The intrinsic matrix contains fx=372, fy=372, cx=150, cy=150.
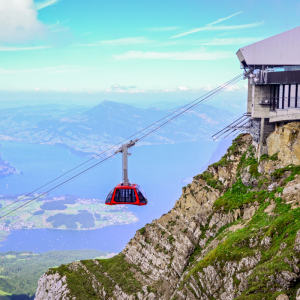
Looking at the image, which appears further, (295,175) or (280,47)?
(280,47)

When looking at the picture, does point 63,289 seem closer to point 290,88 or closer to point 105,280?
point 105,280

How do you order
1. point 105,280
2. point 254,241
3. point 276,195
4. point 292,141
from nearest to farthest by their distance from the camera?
1. point 254,241
2. point 276,195
3. point 292,141
4. point 105,280

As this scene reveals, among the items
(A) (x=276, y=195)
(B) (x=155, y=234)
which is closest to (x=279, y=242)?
(A) (x=276, y=195)

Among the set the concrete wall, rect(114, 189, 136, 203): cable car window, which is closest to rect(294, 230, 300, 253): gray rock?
the concrete wall

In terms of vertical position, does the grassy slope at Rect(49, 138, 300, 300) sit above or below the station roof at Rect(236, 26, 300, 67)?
below

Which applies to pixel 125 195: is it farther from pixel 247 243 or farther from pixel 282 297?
pixel 282 297

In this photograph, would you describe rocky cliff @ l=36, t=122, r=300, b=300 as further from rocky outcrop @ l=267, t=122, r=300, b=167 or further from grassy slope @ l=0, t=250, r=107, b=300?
grassy slope @ l=0, t=250, r=107, b=300

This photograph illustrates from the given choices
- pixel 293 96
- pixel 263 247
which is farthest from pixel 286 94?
pixel 263 247
